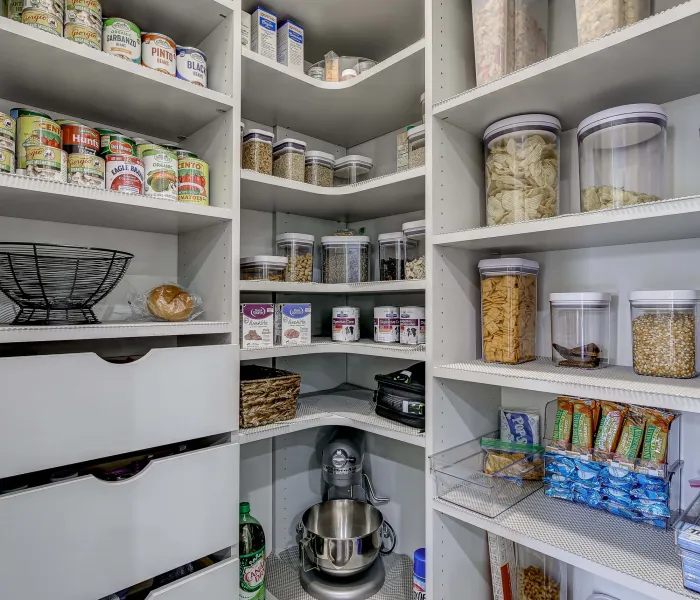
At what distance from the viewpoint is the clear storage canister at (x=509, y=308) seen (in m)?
1.19

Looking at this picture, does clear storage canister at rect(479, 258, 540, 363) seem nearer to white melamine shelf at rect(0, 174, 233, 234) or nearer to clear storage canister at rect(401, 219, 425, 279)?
clear storage canister at rect(401, 219, 425, 279)

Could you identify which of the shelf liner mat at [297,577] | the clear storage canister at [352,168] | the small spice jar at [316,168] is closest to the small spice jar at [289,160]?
the small spice jar at [316,168]

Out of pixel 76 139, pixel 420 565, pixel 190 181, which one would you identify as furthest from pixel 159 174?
pixel 420 565

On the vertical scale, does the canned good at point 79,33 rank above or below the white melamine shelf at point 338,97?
below

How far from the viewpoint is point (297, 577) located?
156 centimetres

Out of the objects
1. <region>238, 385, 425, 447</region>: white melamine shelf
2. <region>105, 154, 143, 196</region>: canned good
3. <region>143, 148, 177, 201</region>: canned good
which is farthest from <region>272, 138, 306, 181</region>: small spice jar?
<region>238, 385, 425, 447</region>: white melamine shelf

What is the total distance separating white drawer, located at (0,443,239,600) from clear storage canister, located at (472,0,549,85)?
4.00 ft

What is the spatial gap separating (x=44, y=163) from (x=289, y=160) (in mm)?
704

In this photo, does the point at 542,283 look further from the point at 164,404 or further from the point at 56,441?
the point at 56,441

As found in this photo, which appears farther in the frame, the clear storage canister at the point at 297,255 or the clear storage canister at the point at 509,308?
the clear storage canister at the point at 297,255

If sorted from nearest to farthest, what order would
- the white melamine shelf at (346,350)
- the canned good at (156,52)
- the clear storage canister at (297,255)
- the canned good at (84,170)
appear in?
1. the canned good at (84,170)
2. the canned good at (156,52)
3. the white melamine shelf at (346,350)
4. the clear storage canister at (297,255)

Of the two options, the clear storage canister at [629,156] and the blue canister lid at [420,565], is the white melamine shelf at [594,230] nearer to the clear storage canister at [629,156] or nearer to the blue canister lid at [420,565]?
the clear storage canister at [629,156]

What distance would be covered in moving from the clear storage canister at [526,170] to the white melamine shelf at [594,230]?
7 centimetres

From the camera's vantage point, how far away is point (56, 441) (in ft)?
3.07
